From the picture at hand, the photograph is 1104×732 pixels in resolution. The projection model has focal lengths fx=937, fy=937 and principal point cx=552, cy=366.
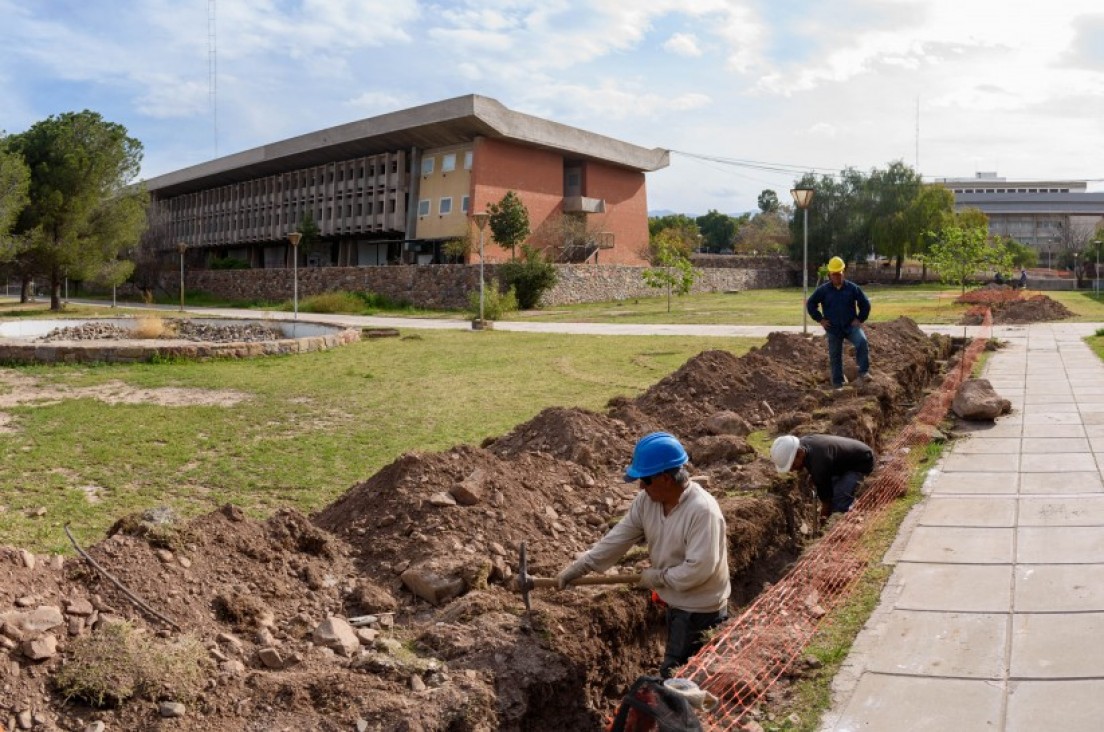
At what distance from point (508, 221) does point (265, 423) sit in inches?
1360

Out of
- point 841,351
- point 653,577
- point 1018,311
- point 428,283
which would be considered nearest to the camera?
point 653,577

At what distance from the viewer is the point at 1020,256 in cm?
6681

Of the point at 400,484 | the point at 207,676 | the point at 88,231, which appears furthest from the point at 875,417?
the point at 88,231

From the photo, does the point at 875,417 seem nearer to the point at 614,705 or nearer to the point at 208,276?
the point at 614,705

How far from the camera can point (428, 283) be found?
38844mm

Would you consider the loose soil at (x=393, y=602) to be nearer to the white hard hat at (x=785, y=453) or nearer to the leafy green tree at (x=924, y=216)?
the white hard hat at (x=785, y=453)

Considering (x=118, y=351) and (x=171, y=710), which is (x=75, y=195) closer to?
(x=118, y=351)

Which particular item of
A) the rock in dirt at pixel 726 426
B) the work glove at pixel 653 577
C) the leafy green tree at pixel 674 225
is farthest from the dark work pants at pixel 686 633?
the leafy green tree at pixel 674 225

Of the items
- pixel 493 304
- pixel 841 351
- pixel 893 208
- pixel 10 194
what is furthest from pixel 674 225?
pixel 841 351

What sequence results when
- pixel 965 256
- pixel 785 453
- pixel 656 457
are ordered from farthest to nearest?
pixel 965 256 < pixel 785 453 < pixel 656 457

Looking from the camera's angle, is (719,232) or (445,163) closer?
(445,163)

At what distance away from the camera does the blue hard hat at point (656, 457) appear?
412 cm

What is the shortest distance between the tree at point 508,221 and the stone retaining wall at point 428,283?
178 inches

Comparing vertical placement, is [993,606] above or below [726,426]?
below
